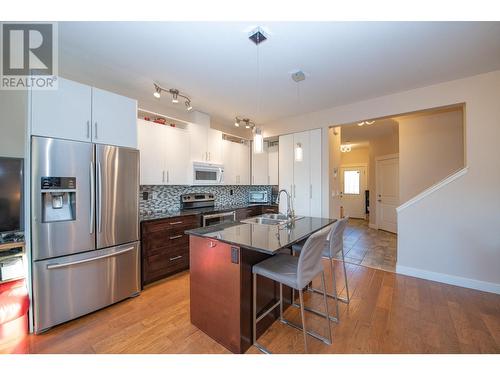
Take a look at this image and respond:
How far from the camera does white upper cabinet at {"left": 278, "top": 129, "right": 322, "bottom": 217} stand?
Answer: 380cm

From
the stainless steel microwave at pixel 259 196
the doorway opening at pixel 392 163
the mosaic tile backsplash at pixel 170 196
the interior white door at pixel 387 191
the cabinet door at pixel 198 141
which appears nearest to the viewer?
the mosaic tile backsplash at pixel 170 196

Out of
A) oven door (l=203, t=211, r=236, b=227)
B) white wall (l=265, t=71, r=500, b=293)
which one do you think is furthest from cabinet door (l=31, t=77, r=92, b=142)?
white wall (l=265, t=71, r=500, b=293)

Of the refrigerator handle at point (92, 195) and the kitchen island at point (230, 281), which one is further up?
the refrigerator handle at point (92, 195)

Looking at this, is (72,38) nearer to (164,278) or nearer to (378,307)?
(164,278)

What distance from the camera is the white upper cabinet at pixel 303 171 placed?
3805 mm

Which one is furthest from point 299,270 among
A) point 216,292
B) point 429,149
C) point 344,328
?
point 429,149

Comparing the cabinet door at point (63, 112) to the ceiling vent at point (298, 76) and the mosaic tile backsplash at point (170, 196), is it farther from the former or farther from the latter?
the ceiling vent at point (298, 76)

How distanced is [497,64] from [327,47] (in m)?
2.08

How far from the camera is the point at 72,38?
6.09ft

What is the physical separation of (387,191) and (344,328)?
5156mm

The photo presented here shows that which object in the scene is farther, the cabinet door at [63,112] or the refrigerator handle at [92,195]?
the refrigerator handle at [92,195]

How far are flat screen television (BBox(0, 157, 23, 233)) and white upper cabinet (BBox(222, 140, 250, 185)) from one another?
9.09ft

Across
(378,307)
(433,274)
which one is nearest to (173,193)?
(378,307)

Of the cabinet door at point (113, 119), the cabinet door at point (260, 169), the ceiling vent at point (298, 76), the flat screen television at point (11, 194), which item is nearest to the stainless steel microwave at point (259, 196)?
the cabinet door at point (260, 169)
